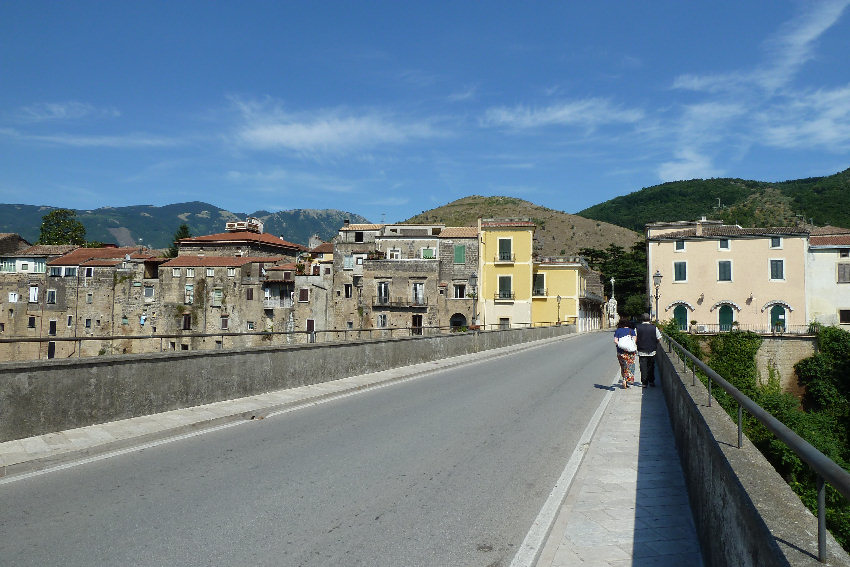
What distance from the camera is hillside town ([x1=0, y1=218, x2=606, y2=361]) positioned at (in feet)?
202

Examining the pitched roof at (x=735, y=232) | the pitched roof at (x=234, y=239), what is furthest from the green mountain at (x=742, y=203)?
the pitched roof at (x=234, y=239)

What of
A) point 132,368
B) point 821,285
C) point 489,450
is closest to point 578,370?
point 489,450

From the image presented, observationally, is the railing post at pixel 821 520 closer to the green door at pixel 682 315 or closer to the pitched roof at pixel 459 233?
the green door at pixel 682 315

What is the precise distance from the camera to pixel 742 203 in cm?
15325

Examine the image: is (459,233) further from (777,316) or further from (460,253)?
(777,316)

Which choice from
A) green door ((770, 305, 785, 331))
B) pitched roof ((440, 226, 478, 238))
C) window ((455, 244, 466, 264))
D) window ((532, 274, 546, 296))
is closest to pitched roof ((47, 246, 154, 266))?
pitched roof ((440, 226, 478, 238))

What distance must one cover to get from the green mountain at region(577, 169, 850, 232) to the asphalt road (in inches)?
4479

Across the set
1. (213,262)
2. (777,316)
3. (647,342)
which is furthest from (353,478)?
(213,262)

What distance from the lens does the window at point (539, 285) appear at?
2537 inches

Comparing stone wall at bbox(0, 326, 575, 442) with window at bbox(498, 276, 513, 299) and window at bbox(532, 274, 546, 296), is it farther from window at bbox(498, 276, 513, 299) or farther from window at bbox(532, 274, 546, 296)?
window at bbox(532, 274, 546, 296)

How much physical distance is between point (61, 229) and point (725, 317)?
98551mm

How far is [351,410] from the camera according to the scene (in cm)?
1102

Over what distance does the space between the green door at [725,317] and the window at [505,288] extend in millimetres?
19305

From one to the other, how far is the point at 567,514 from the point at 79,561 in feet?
12.9
